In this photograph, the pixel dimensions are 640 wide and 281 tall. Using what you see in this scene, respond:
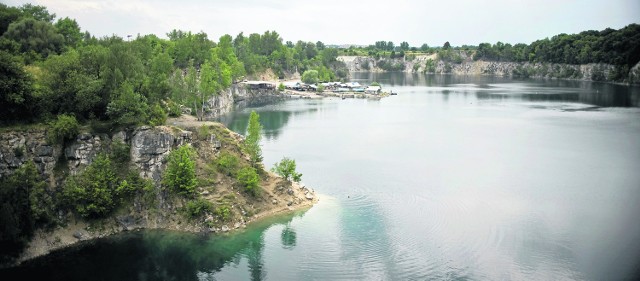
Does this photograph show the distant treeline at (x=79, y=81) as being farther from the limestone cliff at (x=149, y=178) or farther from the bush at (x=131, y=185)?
the bush at (x=131, y=185)

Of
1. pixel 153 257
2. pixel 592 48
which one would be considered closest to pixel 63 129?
pixel 153 257

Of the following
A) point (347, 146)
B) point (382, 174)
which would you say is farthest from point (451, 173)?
point (347, 146)

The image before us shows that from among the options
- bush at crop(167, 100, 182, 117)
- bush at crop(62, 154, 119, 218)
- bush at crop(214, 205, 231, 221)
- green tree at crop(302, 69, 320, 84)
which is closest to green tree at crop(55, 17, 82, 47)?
bush at crop(167, 100, 182, 117)

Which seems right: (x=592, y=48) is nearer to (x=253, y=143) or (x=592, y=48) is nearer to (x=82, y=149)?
(x=253, y=143)

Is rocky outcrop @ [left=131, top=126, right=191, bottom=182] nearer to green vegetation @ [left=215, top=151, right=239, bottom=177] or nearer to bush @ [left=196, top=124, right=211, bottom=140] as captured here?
bush @ [left=196, top=124, right=211, bottom=140]

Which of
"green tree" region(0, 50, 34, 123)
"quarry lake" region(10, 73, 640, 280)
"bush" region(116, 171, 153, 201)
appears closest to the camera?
"quarry lake" region(10, 73, 640, 280)
